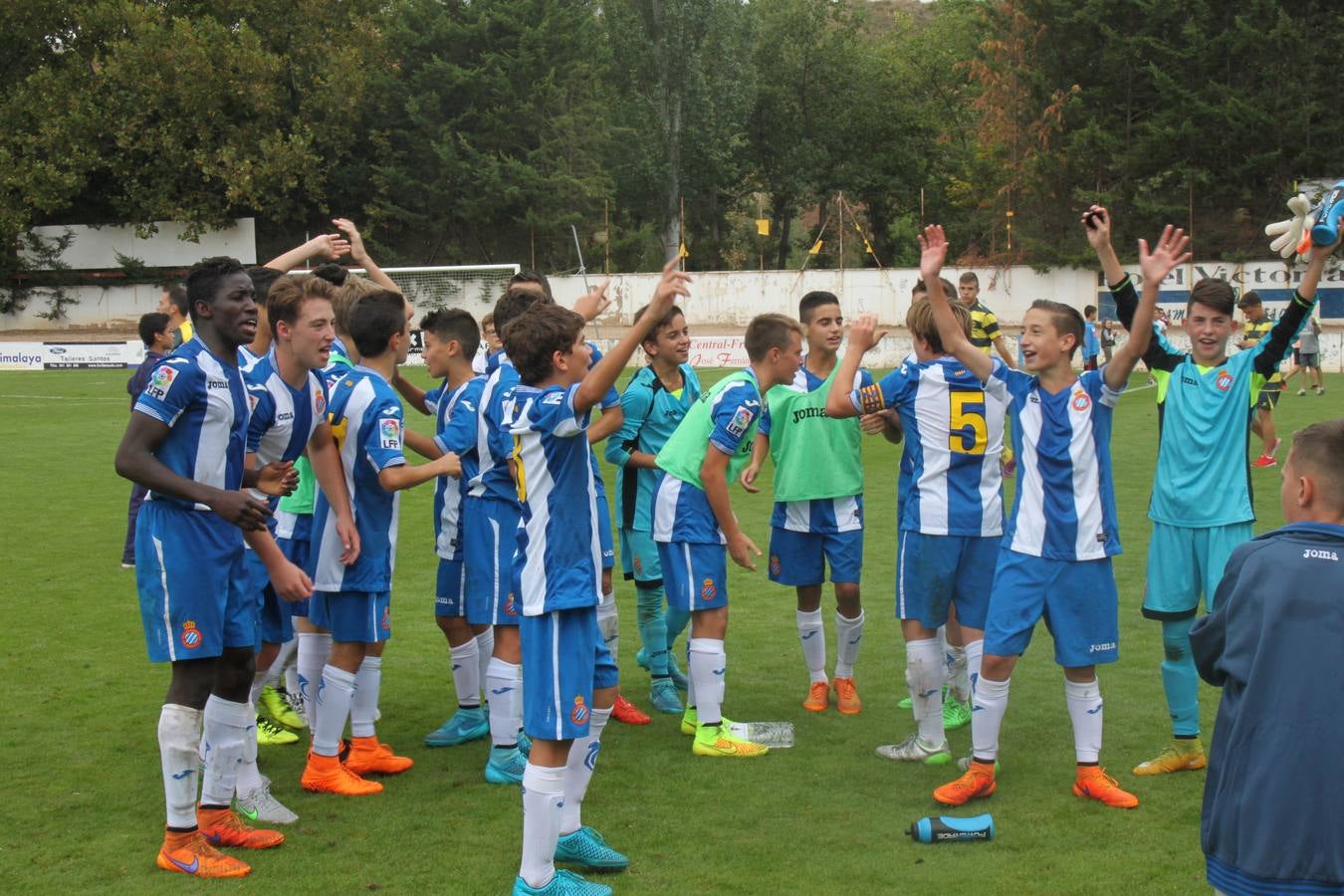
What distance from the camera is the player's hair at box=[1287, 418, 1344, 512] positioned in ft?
10.6

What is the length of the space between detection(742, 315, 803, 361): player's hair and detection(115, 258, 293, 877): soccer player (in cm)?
265

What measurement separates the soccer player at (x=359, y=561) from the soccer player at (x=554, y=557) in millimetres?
1109

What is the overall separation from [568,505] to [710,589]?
1.91 meters

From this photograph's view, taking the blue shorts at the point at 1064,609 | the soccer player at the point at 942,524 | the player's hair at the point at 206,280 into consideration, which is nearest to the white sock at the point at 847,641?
the soccer player at the point at 942,524

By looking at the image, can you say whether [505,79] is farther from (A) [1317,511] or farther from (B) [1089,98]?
(A) [1317,511]

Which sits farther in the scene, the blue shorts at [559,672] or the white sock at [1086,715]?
the white sock at [1086,715]

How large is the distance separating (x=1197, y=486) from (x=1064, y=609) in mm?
981

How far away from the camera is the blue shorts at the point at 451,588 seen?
21.1 feet

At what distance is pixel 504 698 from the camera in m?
5.88

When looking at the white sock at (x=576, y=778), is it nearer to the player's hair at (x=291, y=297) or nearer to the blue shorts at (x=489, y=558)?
the blue shorts at (x=489, y=558)

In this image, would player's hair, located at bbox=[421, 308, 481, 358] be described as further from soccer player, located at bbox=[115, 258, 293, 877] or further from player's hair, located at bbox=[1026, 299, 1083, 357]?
player's hair, located at bbox=[1026, 299, 1083, 357]

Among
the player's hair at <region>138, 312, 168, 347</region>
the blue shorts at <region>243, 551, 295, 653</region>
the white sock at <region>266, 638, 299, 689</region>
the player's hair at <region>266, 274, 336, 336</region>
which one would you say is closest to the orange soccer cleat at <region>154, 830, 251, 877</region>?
the blue shorts at <region>243, 551, 295, 653</region>

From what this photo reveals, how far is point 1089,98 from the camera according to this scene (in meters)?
47.4

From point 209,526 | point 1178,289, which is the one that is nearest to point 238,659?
point 209,526
